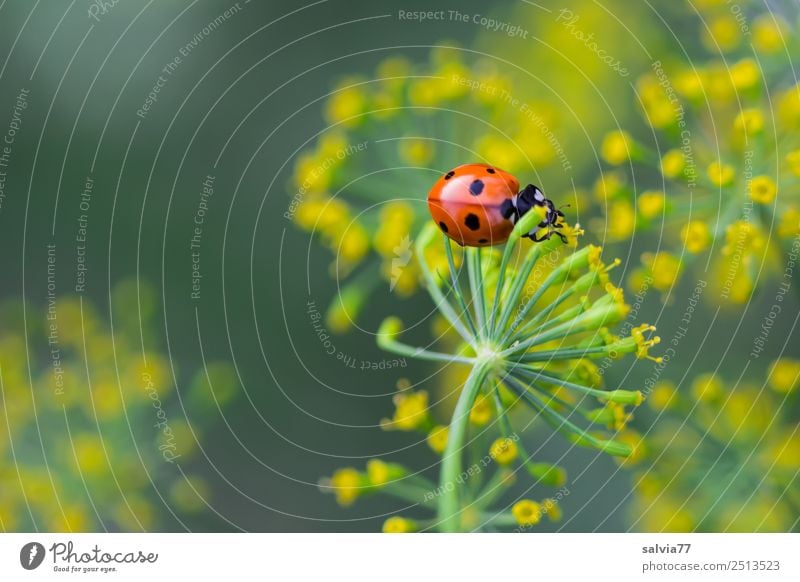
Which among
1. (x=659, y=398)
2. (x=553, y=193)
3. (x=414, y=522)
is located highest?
(x=553, y=193)

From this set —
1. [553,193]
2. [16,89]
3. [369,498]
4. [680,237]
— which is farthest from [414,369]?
[16,89]

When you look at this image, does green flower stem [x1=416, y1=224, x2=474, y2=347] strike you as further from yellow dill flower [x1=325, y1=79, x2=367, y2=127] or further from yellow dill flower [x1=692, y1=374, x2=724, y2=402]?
yellow dill flower [x1=692, y1=374, x2=724, y2=402]

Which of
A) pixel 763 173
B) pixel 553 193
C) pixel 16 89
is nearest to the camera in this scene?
pixel 763 173

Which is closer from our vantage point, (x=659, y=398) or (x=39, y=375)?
(x=659, y=398)

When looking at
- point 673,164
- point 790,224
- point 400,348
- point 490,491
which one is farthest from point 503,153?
point 490,491

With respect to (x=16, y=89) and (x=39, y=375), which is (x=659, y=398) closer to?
(x=39, y=375)

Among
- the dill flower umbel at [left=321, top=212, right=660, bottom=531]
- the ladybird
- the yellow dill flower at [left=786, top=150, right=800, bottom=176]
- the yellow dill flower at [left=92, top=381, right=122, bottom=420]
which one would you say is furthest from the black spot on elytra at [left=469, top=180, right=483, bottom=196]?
the yellow dill flower at [left=92, top=381, right=122, bottom=420]
